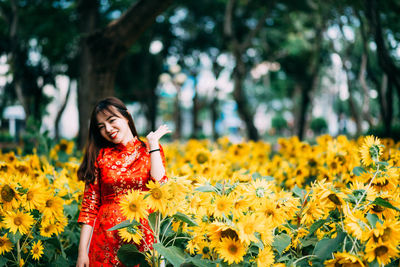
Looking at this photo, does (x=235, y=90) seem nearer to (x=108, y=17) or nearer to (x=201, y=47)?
(x=108, y=17)

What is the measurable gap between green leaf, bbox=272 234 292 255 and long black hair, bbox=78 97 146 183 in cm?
95

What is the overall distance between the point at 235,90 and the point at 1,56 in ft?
32.5

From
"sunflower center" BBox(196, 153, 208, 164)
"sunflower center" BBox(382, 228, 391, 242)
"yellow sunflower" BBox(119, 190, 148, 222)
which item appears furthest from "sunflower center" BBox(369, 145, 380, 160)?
"sunflower center" BBox(196, 153, 208, 164)

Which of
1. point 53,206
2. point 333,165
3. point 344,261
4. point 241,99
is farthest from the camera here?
point 241,99

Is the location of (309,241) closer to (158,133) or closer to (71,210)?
(158,133)

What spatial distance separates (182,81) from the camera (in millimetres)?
19172

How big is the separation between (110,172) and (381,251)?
→ 1344mm

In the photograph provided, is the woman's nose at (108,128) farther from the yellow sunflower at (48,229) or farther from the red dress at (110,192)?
the yellow sunflower at (48,229)

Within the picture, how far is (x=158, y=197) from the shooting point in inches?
53.2

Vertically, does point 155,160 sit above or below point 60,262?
above

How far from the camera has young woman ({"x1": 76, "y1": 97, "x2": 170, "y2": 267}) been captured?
183cm

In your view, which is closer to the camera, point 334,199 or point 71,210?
point 334,199

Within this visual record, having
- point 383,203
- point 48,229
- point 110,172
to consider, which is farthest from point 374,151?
point 48,229


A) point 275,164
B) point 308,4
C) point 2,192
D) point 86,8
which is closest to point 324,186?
point 2,192
